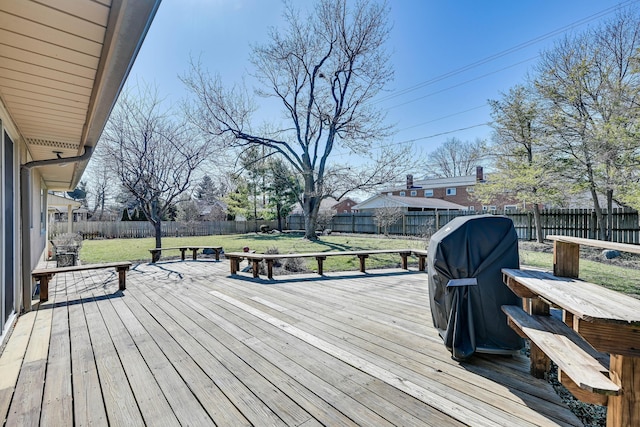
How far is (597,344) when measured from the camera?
3.90 ft

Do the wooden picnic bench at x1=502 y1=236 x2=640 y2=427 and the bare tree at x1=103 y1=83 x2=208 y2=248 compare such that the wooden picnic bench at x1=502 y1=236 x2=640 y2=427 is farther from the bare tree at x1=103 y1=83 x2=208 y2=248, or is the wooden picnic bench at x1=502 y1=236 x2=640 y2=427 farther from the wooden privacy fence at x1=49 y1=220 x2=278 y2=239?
the wooden privacy fence at x1=49 y1=220 x2=278 y2=239

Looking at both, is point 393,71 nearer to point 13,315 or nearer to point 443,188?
point 13,315

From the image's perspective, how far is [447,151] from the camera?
32844mm

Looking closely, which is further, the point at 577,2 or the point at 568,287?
→ the point at 577,2

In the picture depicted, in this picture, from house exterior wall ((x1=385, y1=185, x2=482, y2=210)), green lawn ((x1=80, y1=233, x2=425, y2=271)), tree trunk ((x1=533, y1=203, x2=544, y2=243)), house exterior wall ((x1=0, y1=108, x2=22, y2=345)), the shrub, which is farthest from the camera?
house exterior wall ((x1=385, y1=185, x2=482, y2=210))

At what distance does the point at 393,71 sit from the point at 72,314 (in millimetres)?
14432

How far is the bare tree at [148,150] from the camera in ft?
26.9

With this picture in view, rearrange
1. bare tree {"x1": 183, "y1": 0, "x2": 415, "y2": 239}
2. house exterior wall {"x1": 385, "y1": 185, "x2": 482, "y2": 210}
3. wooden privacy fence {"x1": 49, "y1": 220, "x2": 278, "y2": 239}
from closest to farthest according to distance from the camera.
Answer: bare tree {"x1": 183, "y1": 0, "x2": 415, "y2": 239}
wooden privacy fence {"x1": 49, "y1": 220, "x2": 278, "y2": 239}
house exterior wall {"x1": 385, "y1": 185, "x2": 482, "y2": 210}

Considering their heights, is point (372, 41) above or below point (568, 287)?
above

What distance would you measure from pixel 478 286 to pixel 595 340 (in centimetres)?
125

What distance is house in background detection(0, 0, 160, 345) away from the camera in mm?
1472

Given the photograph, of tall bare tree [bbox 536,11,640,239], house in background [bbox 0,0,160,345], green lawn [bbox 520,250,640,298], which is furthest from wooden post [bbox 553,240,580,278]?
tall bare tree [bbox 536,11,640,239]

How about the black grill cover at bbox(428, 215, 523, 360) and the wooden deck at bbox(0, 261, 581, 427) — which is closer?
the wooden deck at bbox(0, 261, 581, 427)

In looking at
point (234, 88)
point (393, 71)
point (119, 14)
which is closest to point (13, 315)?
point (119, 14)
